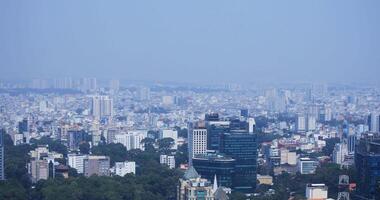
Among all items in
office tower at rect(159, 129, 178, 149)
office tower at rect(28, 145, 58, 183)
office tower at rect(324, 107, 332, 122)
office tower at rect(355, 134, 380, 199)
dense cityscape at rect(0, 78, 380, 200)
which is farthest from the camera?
office tower at rect(324, 107, 332, 122)

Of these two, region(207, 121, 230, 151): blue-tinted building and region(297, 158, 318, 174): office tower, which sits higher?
region(207, 121, 230, 151): blue-tinted building

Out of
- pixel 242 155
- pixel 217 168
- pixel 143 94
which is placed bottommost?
pixel 217 168

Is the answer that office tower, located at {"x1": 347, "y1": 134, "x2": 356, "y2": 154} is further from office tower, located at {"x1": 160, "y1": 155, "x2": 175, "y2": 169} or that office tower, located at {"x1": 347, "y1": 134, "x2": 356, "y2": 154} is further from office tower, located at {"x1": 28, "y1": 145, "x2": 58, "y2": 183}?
office tower, located at {"x1": 28, "y1": 145, "x2": 58, "y2": 183}

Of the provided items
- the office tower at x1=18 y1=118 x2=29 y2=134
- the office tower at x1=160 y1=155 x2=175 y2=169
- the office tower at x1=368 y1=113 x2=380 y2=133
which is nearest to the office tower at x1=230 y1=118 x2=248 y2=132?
the office tower at x1=160 y1=155 x2=175 y2=169

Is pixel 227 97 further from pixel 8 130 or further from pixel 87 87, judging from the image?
pixel 8 130

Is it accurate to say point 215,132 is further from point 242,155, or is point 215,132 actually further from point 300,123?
point 300,123

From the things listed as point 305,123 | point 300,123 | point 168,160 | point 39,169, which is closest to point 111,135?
point 168,160
